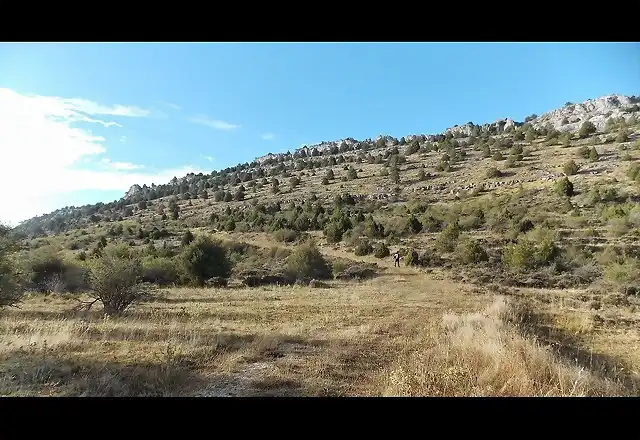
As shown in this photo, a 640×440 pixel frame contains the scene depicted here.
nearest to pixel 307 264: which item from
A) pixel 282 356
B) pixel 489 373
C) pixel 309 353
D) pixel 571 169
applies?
pixel 309 353

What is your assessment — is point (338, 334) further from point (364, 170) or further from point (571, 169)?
point (571, 169)

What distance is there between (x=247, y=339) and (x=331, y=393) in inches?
67.3

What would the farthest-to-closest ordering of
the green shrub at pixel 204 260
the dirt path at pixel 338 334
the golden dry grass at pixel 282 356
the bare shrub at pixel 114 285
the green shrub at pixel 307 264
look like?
the green shrub at pixel 307 264 < the green shrub at pixel 204 260 < the bare shrub at pixel 114 285 < the dirt path at pixel 338 334 < the golden dry grass at pixel 282 356

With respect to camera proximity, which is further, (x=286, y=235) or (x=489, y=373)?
(x=286, y=235)

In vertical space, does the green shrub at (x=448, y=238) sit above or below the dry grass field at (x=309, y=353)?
above

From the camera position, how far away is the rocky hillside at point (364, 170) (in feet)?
56.0

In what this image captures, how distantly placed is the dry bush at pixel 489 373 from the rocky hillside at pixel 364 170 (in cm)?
1032

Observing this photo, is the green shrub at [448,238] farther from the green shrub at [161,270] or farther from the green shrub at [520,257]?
the green shrub at [161,270]

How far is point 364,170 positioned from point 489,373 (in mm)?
17209

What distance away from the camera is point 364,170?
778 inches

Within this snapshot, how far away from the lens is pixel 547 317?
614 cm

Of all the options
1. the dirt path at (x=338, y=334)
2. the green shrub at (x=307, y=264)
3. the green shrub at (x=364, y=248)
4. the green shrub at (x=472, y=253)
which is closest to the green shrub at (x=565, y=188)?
the green shrub at (x=472, y=253)
